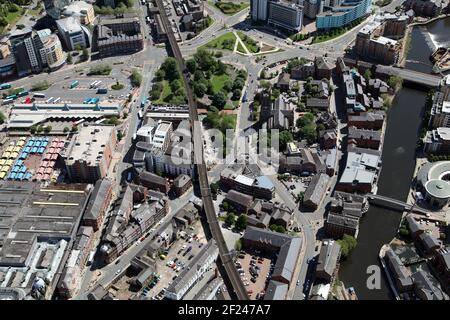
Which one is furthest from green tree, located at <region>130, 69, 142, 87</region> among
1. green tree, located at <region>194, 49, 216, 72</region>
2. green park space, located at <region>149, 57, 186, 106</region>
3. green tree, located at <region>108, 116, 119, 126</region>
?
green tree, located at <region>194, 49, 216, 72</region>

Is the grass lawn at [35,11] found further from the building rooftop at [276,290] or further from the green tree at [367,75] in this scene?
the building rooftop at [276,290]

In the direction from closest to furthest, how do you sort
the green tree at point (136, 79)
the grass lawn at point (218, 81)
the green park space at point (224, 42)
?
the grass lawn at point (218, 81) → the green tree at point (136, 79) → the green park space at point (224, 42)

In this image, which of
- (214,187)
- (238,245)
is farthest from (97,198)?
(238,245)

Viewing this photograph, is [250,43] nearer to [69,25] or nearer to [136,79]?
[136,79]

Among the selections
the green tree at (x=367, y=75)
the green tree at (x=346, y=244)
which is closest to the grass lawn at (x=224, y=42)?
the green tree at (x=367, y=75)

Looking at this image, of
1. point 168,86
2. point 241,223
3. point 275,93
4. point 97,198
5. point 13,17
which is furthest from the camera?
point 13,17

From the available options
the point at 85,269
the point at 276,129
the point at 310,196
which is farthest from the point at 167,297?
the point at 276,129

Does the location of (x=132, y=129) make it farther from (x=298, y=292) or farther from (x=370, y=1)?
(x=370, y=1)
